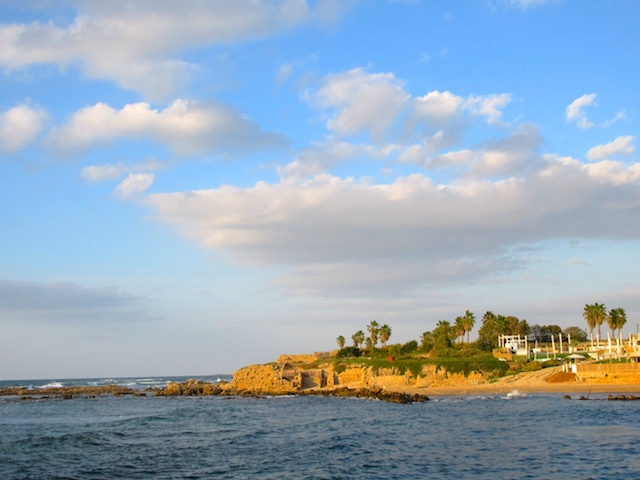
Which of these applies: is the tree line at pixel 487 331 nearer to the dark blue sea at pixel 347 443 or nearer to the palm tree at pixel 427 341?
the palm tree at pixel 427 341

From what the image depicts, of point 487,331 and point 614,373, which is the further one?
point 487,331

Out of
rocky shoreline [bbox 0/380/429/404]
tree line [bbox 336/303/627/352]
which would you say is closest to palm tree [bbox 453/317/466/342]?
tree line [bbox 336/303/627/352]

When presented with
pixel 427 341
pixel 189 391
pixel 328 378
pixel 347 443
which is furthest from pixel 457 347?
pixel 347 443

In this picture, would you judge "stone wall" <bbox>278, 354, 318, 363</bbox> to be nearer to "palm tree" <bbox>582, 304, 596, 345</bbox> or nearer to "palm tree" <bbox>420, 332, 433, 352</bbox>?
"palm tree" <bbox>420, 332, 433, 352</bbox>

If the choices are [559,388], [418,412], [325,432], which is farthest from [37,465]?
[559,388]

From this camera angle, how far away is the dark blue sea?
952 inches

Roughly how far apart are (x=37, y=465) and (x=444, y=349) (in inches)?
2739

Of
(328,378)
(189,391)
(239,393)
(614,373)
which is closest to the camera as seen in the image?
(614,373)

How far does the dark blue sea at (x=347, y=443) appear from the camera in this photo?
79.4 ft

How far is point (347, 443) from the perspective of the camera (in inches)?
1289

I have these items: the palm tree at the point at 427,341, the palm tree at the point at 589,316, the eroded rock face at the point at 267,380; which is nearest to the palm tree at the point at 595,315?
the palm tree at the point at 589,316

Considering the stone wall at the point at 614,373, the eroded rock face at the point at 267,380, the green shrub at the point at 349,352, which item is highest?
the green shrub at the point at 349,352

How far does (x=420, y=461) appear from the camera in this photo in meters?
25.8

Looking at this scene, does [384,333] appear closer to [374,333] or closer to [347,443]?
[374,333]
